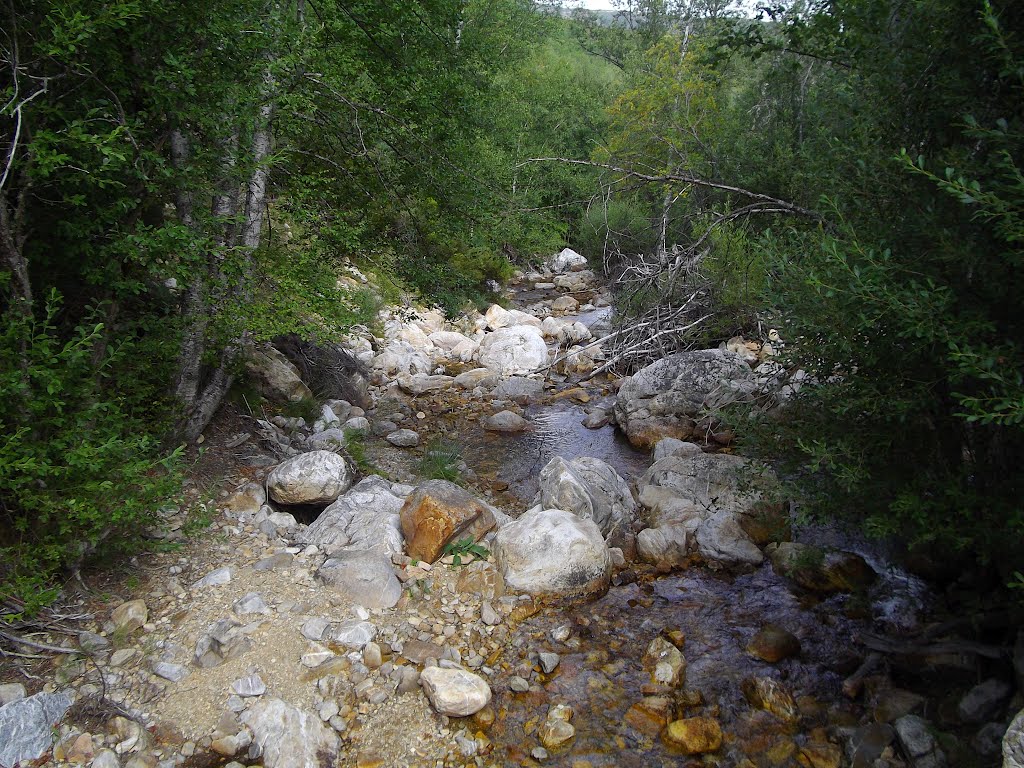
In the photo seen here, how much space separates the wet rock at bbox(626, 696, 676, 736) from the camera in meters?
3.89

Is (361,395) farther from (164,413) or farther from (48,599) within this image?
(48,599)

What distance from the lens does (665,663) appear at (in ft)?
14.4

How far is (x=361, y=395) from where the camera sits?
30.2 ft

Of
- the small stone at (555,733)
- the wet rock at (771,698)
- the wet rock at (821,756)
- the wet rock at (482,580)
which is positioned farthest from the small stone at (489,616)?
the wet rock at (821,756)

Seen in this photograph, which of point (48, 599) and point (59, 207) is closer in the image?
point (48, 599)

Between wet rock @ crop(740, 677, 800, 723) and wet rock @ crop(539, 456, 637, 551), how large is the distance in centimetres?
189

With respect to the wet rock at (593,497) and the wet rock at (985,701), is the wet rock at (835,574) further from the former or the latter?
the wet rock at (985,701)

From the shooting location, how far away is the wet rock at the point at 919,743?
329 cm

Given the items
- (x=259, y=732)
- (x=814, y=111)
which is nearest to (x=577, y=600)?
(x=259, y=732)

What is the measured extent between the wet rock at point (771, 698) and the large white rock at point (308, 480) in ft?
11.8

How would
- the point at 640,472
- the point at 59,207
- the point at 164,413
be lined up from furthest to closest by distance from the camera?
the point at 640,472 < the point at 164,413 < the point at 59,207

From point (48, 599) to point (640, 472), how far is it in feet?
19.7

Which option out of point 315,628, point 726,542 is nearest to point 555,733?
point 315,628

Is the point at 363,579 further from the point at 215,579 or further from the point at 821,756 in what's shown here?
the point at 821,756
